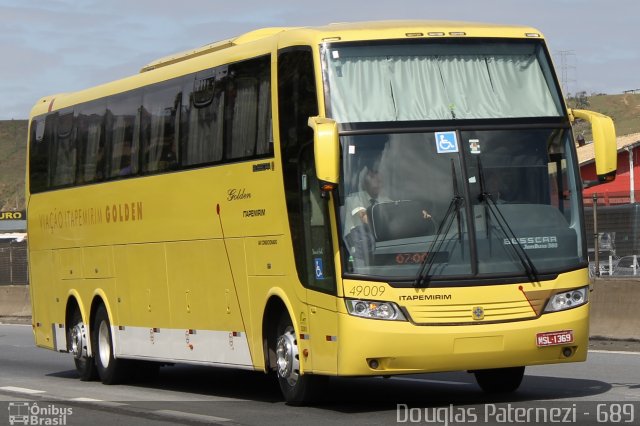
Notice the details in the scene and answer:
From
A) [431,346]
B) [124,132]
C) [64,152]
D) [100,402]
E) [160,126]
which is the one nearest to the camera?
[431,346]

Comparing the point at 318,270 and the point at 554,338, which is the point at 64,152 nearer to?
the point at 318,270

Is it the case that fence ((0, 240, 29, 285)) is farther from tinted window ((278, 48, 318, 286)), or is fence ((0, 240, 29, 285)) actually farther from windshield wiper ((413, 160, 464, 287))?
windshield wiper ((413, 160, 464, 287))

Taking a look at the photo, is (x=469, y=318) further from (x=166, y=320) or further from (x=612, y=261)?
(x=612, y=261)

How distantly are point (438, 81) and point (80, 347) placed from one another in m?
8.81

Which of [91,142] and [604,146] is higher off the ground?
[91,142]

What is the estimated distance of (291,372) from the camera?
13.6 m

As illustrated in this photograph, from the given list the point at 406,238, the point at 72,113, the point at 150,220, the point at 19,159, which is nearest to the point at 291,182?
the point at 406,238

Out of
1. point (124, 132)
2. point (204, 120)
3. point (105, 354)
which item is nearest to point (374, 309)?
Answer: point (204, 120)

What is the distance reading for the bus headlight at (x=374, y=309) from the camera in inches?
483

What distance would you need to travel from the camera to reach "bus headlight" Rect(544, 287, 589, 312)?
41.4 feet

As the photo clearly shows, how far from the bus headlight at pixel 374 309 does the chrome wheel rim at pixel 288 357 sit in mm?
1317

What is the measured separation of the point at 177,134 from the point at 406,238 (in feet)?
15.5

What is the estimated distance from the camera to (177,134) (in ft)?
53.3

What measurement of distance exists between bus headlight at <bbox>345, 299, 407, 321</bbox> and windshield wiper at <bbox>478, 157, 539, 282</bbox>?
1.17 m
